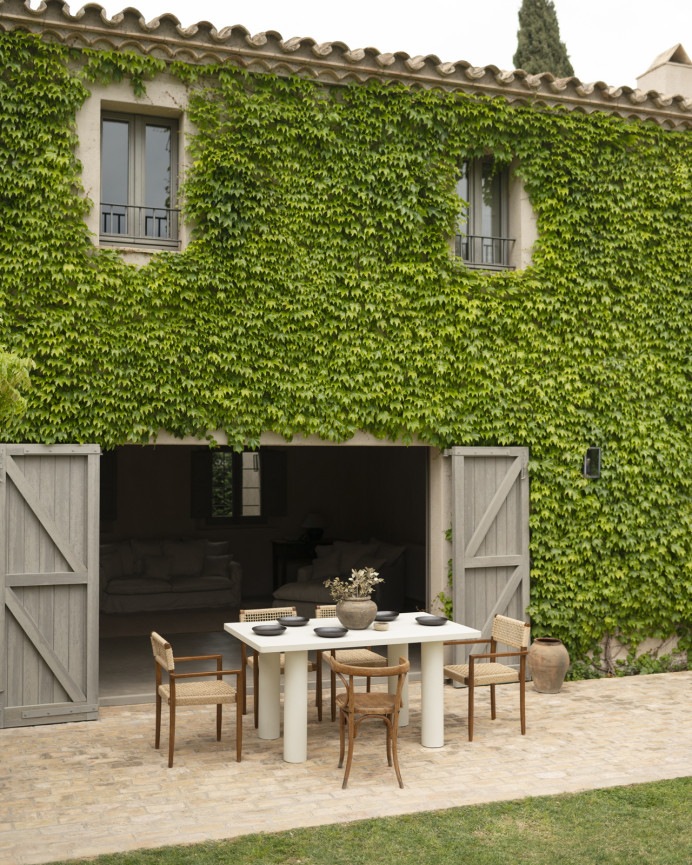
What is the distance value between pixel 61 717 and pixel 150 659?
2091mm

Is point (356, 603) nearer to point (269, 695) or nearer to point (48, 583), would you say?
point (269, 695)

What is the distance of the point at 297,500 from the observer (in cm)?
1409

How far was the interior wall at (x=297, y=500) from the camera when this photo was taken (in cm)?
1305

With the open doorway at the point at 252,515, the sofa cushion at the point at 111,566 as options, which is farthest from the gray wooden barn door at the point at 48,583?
the sofa cushion at the point at 111,566

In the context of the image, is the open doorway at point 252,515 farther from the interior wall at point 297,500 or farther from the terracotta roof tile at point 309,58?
the terracotta roof tile at point 309,58

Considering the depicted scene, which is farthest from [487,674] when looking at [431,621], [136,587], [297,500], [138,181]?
[297,500]

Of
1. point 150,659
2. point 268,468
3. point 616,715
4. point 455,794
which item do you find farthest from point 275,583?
point 455,794

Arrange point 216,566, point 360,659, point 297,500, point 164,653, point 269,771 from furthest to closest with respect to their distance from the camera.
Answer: point 297,500 < point 216,566 < point 360,659 < point 164,653 < point 269,771

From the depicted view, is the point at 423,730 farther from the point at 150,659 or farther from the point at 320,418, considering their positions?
the point at 150,659

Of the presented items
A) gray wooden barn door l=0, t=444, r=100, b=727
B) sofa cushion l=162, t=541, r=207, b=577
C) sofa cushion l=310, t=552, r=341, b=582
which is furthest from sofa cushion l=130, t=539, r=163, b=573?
gray wooden barn door l=0, t=444, r=100, b=727

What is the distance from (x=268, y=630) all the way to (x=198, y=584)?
6.21m

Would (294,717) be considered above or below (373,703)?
below

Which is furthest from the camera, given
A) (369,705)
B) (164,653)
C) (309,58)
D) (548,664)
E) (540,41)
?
(540,41)

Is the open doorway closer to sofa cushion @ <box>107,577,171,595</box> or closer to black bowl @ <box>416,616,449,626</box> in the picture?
sofa cushion @ <box>107,577,171,595</box>
